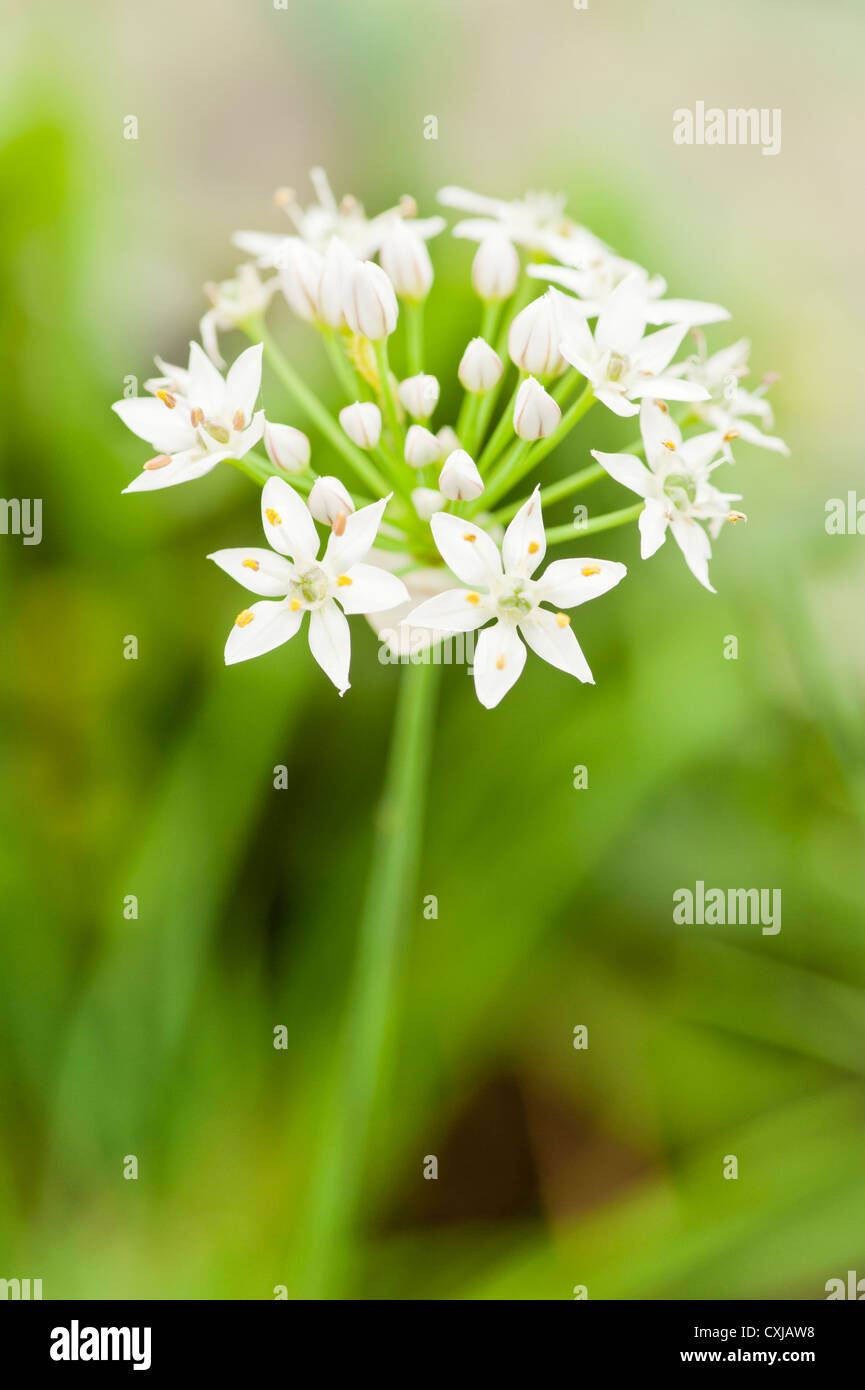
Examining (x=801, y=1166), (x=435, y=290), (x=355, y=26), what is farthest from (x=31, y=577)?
(x=801, y=1166)

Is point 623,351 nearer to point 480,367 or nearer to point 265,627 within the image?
point 480,367

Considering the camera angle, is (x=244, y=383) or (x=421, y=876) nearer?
(x=244, y=383)

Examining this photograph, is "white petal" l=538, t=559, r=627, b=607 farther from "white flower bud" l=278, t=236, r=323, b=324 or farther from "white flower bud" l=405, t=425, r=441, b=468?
"white flower bud" l=278, t=236, r=323, b=324

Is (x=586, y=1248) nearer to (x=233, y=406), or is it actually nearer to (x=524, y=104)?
(x=233, y=406)

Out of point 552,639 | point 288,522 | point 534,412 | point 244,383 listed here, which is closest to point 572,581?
point 552,639

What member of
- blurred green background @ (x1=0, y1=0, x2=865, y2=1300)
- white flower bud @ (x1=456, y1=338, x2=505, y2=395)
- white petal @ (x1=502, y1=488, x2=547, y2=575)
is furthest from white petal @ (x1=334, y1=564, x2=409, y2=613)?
blurred green background @ (x1=0, y1=0, x2=865, y2=1300)
